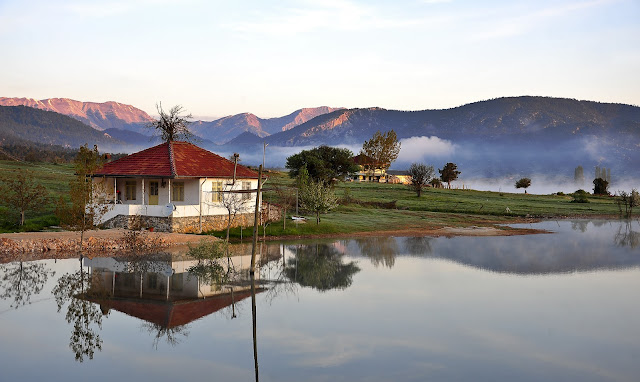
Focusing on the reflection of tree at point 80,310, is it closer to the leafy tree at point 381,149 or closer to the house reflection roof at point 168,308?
the house reflection roof at point 168,308

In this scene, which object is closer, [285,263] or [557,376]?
[557,376]

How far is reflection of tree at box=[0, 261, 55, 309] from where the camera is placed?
23.5 meters

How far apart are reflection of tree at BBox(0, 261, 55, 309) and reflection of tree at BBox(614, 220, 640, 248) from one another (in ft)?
135

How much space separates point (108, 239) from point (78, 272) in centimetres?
824

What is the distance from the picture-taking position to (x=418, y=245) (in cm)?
4406

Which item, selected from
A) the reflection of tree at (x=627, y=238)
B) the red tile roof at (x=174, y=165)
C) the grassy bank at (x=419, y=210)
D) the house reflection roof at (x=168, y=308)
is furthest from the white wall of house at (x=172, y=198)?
the reflection of tree at (x=627, y=238)

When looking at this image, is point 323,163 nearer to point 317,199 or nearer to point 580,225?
point 317,199

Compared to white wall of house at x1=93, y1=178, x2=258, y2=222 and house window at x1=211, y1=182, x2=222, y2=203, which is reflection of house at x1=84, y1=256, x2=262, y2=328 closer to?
white wall of house at x1=93, y1=178, x2=258, y2=222

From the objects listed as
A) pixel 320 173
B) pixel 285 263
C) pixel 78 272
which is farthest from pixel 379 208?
pixel 78 272

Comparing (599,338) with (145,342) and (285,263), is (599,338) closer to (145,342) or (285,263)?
(145,342)

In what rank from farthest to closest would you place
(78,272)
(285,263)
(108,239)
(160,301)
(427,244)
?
1. (427,244)
2. (108,239)
3. (285,263)
4. (78,272)
5. (160,301)

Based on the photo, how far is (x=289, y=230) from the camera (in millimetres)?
46688

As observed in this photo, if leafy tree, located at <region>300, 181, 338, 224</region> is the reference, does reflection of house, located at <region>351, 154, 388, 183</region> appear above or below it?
above

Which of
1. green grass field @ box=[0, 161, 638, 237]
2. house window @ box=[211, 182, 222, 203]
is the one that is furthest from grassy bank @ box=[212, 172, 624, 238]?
house window @ box=[211, 182, 222, 203]
